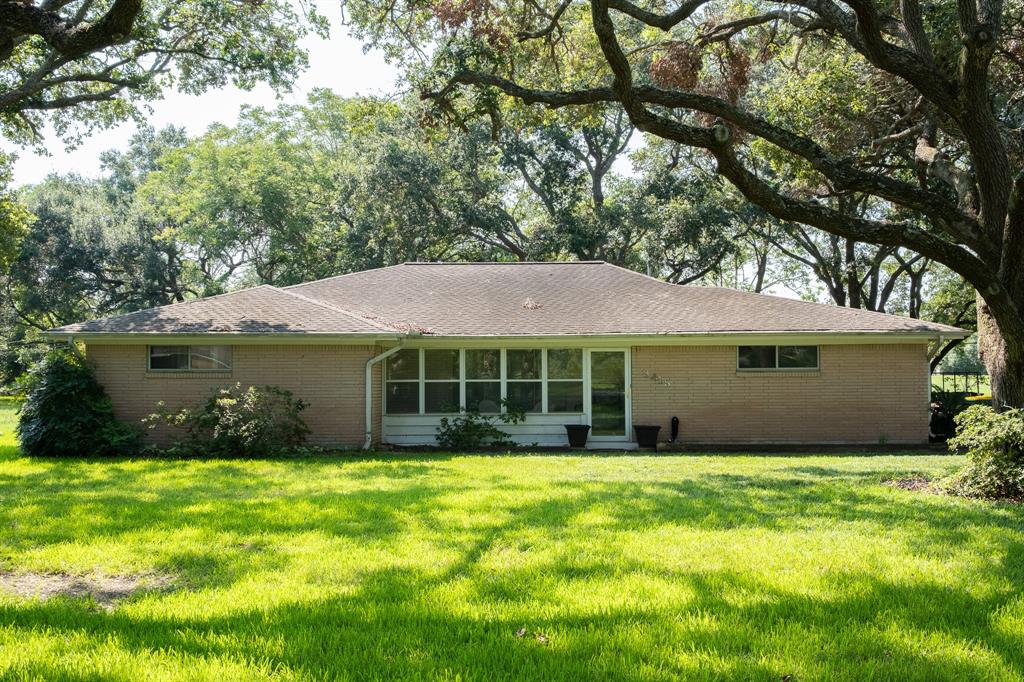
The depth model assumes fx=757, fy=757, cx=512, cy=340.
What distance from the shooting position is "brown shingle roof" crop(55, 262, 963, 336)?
1642 centimetres

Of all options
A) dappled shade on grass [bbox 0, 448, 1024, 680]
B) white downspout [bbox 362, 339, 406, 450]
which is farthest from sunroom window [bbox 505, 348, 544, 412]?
dappled shade on grass [bbox 0, 448, 1024, 680]

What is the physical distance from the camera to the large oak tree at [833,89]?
994cm

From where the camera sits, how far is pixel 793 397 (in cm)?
1728

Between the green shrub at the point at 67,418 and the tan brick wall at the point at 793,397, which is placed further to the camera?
the tan brick wall at the point at 793,397

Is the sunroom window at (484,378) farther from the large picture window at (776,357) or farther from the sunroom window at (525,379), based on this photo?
the large picture window at (776,357)

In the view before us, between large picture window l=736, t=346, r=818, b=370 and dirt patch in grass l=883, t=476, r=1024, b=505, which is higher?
large picture window l=736, t=346, r=818, b=370

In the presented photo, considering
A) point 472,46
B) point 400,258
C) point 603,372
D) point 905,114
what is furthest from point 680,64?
point 400,258

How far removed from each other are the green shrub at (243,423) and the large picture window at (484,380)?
2.75 meters

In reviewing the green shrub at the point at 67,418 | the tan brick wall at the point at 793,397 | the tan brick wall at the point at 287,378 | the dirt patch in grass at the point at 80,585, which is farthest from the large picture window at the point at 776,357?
the dirt patch in grass at the point at 80,585

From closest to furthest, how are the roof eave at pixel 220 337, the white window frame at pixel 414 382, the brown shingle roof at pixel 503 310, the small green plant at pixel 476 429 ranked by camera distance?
the roof eave at pixel 220 337, the brown shingle roof at pixel 503 310, the small green plant at pixel 476 429, the white window frame at pixel 414 382

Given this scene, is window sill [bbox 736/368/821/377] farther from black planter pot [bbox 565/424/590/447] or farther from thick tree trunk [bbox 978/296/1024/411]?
thick tree trunk [bbox 978/296/1024/411]

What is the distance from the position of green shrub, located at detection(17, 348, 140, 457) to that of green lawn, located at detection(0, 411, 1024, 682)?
5.10m

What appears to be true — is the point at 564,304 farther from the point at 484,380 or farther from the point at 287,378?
the point at 287,378

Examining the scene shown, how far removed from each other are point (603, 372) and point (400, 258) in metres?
16.3
